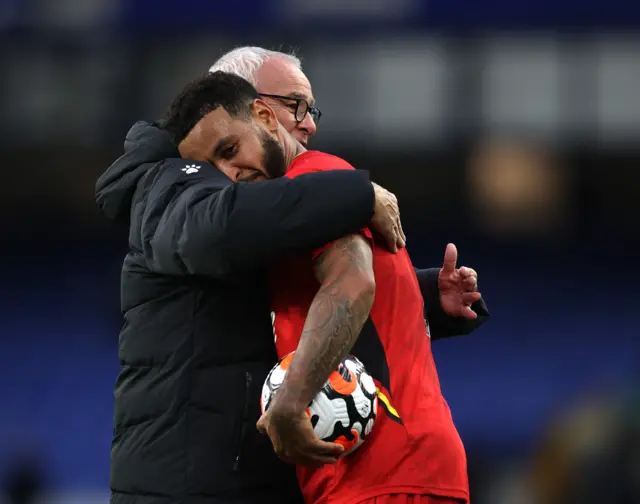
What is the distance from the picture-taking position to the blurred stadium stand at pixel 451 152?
15039mm

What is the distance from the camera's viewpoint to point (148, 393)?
3.61 meters

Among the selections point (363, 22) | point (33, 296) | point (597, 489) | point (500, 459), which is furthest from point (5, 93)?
point (597, 489)

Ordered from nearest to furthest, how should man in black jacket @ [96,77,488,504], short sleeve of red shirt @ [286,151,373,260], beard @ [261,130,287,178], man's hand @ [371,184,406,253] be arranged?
man in black jacket @ [96,77,488,504] < man's hand @ [371,184,406,253] < short sleeve of red shirt @ [286,151,373,260] < beard @ [261,130,287,178]

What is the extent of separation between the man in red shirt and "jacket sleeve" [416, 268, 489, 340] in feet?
1.81

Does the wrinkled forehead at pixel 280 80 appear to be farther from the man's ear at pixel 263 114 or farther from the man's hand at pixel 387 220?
the man's hand at pixel 387 220

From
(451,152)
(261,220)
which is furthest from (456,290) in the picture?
(451,152)

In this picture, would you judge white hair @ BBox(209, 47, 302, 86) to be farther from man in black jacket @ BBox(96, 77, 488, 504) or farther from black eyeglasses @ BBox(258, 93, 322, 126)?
man in black jacket @ BBox(96, 77, 488, 504)

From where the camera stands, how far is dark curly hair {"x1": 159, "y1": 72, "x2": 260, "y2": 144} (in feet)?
12.2

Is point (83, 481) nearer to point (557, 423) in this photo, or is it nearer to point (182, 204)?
point (557, 423)

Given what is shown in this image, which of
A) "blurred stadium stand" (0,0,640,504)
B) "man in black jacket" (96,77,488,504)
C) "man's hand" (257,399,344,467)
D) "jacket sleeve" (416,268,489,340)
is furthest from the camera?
"blurred stadium stand" (0,0,640,504)

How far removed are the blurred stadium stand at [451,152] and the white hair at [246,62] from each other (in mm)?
10467

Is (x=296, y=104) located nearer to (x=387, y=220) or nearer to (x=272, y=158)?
(x=272, y=158)

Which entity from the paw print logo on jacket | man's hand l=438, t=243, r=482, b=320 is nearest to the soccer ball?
the paw print logo on jacket

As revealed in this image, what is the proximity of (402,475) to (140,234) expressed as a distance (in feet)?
3.35
